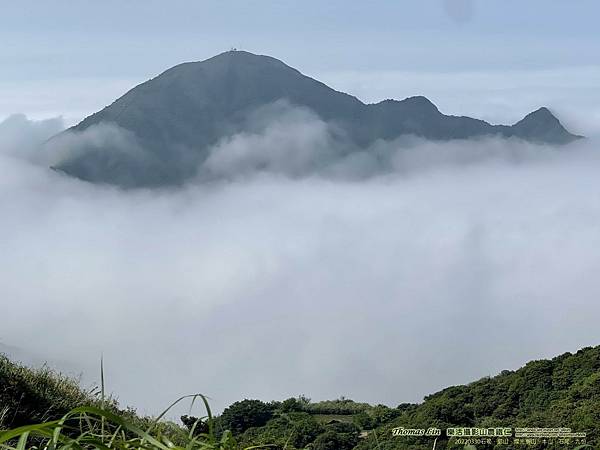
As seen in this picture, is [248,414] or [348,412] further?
[348,412]

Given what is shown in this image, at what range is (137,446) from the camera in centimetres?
212

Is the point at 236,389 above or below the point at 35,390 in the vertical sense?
above

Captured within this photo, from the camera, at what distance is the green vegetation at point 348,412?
5559 mm

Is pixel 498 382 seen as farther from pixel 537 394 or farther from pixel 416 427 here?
pixel 416 427

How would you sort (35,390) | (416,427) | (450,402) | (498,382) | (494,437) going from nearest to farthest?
(35,390) < (494,437) < (416,427) < (450,402) < (498,382)

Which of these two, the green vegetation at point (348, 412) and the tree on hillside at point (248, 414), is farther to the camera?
the tree on hillside at point (248, 414)

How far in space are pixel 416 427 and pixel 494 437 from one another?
4175 mm

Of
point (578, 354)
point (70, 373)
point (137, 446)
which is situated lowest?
point (137, 446)

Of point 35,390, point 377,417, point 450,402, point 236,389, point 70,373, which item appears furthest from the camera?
point 236,389

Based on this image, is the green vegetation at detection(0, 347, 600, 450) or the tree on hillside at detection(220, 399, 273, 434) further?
the tree on hillside at detection(220, 399, 273, 434)

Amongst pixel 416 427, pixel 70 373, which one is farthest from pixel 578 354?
pixel 70 373

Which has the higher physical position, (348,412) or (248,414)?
(348,412)

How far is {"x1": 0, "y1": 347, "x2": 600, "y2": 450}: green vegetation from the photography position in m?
5.56

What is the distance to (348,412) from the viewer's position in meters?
36.0
